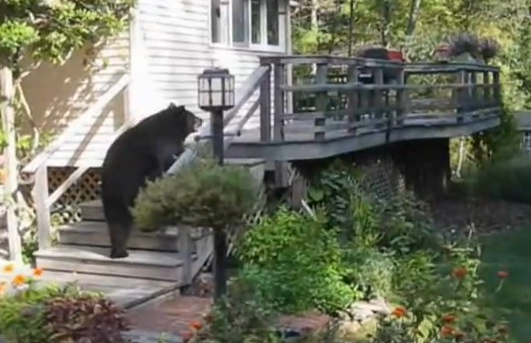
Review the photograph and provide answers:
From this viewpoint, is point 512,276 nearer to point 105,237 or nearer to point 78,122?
point 105,237

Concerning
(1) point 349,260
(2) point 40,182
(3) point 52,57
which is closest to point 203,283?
(1) point 349,260

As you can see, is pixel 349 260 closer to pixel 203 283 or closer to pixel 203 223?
pixel 203 283

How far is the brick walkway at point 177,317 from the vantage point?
5.22 m

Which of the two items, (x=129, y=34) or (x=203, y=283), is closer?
(x=203, y=283)

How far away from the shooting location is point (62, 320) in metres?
3.71

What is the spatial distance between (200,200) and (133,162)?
201 centimetres

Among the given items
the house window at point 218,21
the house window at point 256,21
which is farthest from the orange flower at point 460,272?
the house window at point 256,21

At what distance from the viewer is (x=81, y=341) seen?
362cm

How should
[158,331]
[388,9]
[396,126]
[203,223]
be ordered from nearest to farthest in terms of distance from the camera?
[203,223], [158,331], [396,126], [388,9]

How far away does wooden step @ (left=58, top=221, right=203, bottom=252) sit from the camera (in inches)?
256

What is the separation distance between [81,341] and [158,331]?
4.94 ft

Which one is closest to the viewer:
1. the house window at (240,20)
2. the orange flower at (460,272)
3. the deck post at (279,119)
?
the orange flower at (460,272)

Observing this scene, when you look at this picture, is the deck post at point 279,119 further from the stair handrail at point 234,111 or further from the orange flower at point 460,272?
the orange flower at point 460,272

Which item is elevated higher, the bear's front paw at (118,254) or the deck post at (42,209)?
the deck post at (42,209)
